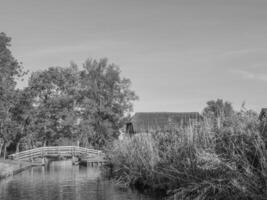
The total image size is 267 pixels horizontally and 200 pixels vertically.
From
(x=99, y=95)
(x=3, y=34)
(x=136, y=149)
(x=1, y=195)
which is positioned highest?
(x=3, y=34)

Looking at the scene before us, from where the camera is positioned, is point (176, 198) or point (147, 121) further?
point (147, 121)

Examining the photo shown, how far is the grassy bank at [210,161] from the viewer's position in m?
9.80

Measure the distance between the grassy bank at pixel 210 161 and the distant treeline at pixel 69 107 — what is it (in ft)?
117

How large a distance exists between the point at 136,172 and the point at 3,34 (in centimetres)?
2815

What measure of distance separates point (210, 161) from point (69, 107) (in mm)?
53067

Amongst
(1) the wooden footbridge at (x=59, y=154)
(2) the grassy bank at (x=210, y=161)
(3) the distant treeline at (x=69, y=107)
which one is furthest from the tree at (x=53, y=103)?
(2) the grassy bank at (x=210, y=161)

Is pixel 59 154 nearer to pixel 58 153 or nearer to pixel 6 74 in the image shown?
pixel 58 153

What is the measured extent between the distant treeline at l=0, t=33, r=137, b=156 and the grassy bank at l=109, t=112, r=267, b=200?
3562 cm

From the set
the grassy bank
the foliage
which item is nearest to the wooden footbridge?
the foliage

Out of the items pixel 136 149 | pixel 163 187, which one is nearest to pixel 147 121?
pixel 136 149

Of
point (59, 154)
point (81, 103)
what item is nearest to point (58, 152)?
point (59, 154)

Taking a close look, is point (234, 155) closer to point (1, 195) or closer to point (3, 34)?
point (1, 195)

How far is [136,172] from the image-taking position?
19094mm

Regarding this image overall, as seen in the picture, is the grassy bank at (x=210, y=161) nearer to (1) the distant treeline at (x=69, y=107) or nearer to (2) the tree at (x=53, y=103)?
(1) the distant treeline at (x=69, y=107)
